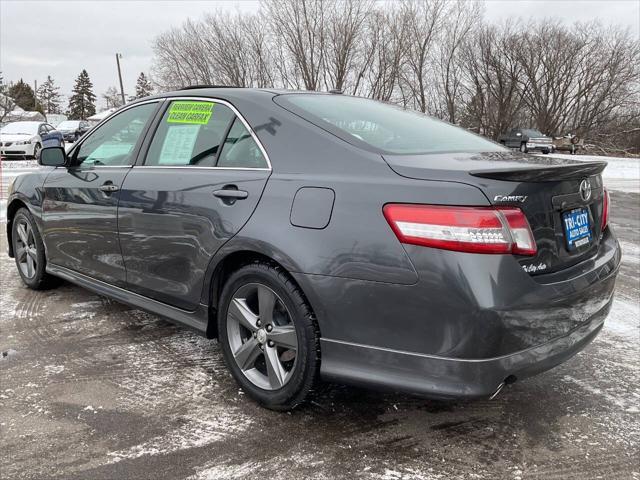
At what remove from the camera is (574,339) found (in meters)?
2.27

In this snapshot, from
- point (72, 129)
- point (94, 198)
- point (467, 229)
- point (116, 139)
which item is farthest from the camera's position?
point (72, 129)

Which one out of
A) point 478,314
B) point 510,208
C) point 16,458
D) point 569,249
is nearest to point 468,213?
point 510,208

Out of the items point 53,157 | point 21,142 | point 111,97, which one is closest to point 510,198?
point 53,157

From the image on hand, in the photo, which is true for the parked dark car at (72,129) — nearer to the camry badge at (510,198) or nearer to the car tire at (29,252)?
the car tire at (29,252)

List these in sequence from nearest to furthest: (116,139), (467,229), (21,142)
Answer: (467,229) < (116,139) < (21,142)

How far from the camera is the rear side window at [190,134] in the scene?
2859 millimetres

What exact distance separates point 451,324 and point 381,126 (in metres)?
1.24

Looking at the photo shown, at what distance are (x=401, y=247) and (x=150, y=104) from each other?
211cm

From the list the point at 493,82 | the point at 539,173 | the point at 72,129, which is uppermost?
the point at 493,82

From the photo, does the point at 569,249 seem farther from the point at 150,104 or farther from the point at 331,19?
the point at 331,19

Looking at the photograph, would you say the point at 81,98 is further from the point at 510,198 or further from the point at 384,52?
the point at 510,198

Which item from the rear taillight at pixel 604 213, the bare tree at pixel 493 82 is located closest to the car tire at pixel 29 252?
the rear taillight at pixel 604 213

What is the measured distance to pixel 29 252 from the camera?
4.48 m

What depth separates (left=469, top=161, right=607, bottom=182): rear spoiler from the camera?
2021mm
